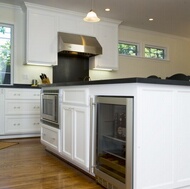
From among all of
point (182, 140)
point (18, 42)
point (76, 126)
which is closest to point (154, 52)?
point (18, 42)

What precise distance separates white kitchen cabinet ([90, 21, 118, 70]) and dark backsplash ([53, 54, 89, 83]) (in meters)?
0.21

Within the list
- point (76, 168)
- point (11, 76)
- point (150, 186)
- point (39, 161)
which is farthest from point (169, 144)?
point (11, 76)

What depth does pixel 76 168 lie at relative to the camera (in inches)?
104

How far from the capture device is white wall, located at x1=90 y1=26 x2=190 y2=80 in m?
6.34

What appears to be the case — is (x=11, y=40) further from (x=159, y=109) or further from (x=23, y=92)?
(x=159, y=109)

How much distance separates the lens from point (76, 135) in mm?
2463

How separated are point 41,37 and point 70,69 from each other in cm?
107

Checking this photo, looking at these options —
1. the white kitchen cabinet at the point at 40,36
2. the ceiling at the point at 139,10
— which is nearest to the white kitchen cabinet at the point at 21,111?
the white kitchen cabinet at the point at 40,36

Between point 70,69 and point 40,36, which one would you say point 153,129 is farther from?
point 70,69

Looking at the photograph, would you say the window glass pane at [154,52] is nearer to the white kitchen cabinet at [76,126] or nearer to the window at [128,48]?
the window at [128,48]

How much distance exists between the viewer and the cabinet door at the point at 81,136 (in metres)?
2.25

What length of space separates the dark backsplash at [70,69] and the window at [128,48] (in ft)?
3.77

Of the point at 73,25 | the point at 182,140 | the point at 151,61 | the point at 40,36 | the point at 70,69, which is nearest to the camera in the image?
the point at 182,140

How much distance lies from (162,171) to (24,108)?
3407mm
